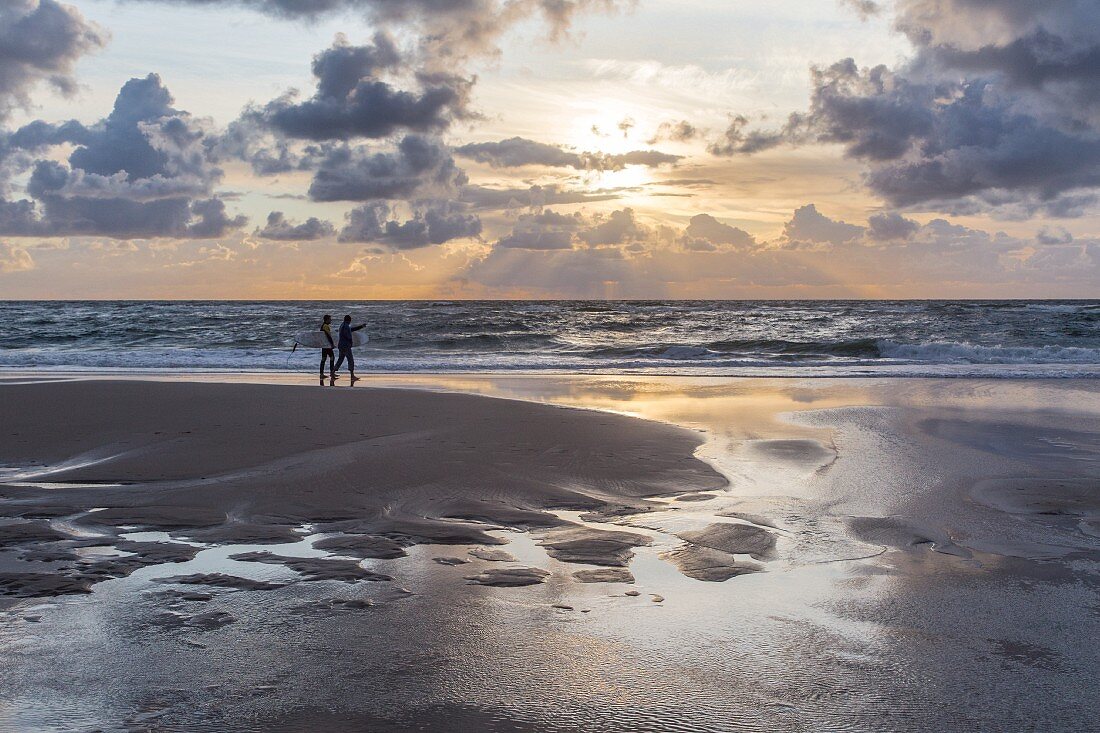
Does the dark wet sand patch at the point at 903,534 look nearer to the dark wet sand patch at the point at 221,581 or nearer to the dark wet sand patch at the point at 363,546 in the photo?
the dark wet sand patch at the point at 363,546

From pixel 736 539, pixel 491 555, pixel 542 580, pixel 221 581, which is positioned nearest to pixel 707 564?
pixel 736 539

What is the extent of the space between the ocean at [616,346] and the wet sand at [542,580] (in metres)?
15.5

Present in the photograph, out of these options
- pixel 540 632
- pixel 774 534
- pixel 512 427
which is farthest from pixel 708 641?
pixel 512 427

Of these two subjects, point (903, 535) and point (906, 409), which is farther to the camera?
point (906, 409)

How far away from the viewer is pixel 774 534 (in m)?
6.23

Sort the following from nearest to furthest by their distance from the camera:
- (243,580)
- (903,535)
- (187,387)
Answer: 1. (243,580)
2. (903,535)
3. (187,387)

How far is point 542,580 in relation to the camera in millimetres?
5047

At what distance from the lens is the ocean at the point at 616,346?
88.4 feet

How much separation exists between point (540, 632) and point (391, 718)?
3.50 ft

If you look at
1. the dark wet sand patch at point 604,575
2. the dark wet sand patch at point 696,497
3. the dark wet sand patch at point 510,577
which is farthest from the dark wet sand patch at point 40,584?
the dark wet sand patch at point 696,497

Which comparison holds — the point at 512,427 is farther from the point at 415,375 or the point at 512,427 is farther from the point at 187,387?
the point at 415,375

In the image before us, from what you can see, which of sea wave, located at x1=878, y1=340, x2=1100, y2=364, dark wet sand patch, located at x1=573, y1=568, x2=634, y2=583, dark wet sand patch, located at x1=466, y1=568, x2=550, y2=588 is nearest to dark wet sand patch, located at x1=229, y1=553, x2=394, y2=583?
dark wet sand patch, located at x1=466, y1=568, x2=550, y2=588

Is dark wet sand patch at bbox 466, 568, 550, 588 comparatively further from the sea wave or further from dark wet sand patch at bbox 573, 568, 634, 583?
the sea wave

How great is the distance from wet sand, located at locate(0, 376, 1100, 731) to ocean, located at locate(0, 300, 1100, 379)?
15.5 metres
